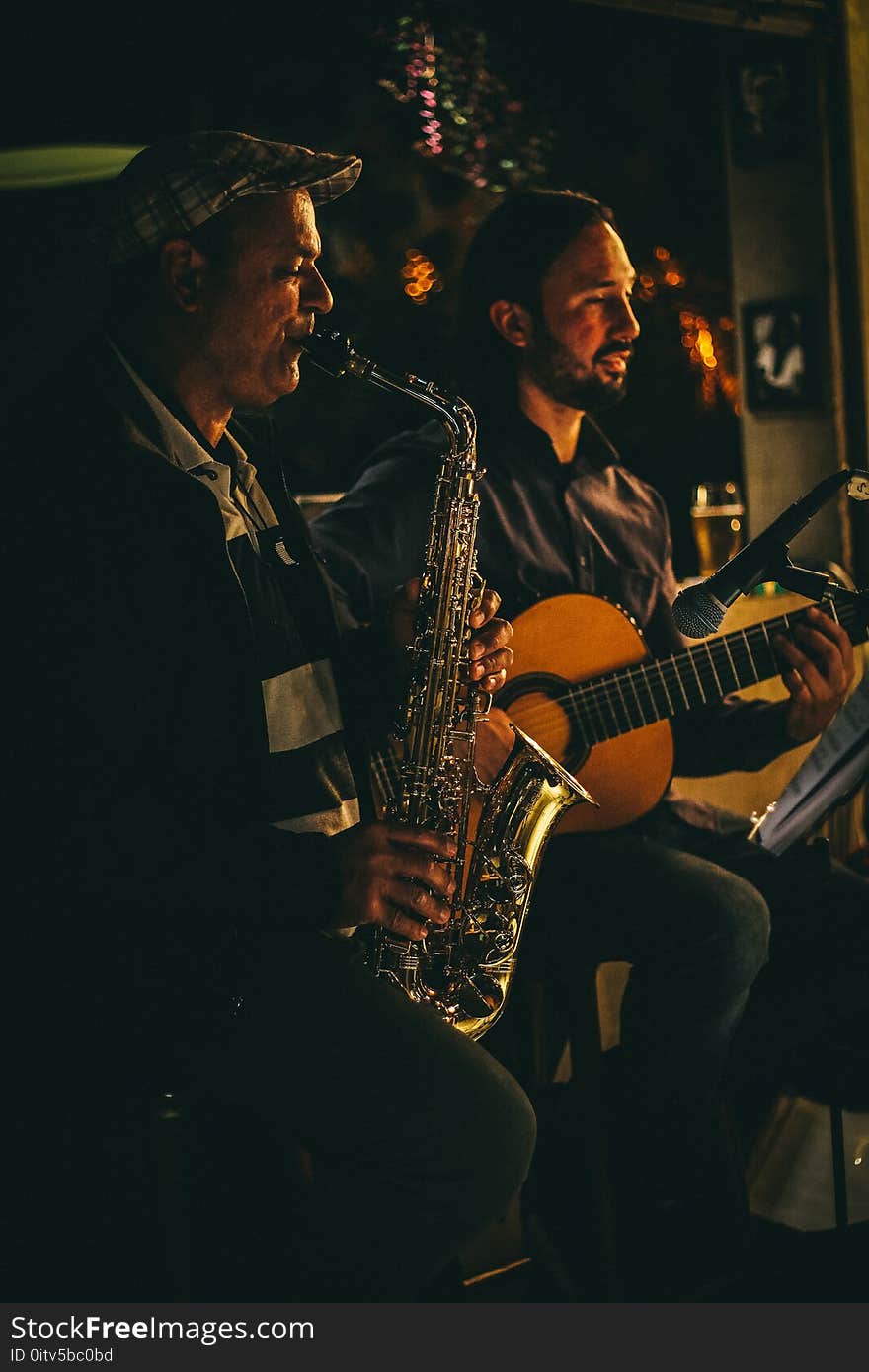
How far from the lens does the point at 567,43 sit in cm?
396

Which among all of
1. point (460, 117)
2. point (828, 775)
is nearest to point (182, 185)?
point (828, 775)

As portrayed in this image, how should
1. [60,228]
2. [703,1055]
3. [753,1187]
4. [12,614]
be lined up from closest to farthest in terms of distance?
1. [12,614]
2. [703,1055]
3. [753,1187]
4. [60,228]

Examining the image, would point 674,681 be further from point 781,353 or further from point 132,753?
point 781,353

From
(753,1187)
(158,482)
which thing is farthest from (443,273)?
(753,1187)

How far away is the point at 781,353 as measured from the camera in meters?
4.00

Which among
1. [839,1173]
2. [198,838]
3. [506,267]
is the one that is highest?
[506,267]

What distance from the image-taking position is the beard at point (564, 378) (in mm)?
2816

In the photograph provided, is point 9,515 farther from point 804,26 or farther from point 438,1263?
point 804,26

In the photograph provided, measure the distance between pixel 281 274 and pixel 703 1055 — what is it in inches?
61.1

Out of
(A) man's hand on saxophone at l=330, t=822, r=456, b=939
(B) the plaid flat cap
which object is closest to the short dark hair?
(B) the plaid flat cap

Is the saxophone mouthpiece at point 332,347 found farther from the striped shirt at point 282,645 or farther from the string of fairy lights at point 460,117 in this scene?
the string of fairy lights at point 460,117

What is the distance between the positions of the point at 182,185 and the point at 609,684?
1.24 metres

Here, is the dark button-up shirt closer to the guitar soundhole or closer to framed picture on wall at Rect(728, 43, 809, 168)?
the guitar soundhole

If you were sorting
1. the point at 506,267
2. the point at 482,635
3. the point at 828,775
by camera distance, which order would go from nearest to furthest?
1. the point at 482,635
2. the point at 828,775
3. the point at 506,267
